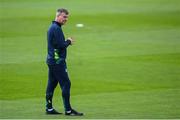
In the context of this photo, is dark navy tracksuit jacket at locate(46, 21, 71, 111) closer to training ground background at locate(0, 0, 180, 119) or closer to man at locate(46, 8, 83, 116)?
man at locate(46, 8, 83, 116)

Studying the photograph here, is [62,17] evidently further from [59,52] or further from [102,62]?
[102,62]

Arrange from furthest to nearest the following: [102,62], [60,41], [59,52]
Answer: [102,62] → [59,52] → [60,41]

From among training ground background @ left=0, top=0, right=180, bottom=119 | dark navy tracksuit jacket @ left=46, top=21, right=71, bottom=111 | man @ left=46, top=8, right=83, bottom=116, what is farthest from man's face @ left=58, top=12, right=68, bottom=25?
training ground background @ left=0, top=0, right=180, bottom=119

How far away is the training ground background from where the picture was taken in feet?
62.6

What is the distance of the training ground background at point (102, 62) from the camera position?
752 inches

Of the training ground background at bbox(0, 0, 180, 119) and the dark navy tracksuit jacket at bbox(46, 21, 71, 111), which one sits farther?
the training ground background at bbox(0, 0, 180, 119)

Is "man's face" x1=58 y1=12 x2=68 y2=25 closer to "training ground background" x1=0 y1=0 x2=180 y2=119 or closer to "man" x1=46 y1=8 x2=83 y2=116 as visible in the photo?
"man" x1=46 y1=8 x2=83 y2=116

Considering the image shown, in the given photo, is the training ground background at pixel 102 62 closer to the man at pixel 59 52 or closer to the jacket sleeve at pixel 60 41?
the man at pixel 59 52

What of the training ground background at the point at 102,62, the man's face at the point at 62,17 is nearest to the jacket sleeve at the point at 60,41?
the man's face at the point at 62,17

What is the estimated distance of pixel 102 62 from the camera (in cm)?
2711

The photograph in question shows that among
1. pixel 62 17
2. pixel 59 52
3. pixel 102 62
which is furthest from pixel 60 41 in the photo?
pixel 102 62

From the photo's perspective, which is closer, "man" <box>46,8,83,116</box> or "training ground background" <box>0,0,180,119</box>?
"man" <box>46,8,83,116</box>

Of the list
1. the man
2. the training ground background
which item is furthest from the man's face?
the training ground background

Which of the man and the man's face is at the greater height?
the man's face
